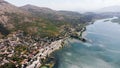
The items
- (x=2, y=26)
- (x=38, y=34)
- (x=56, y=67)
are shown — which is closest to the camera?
(x=56, y=67)

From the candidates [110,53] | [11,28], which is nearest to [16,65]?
[110,53]

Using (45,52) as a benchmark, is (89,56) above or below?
below

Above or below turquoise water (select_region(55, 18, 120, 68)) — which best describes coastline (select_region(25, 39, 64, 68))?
above

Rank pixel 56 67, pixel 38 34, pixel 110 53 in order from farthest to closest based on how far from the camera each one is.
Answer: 1. pixel 38 34
2. pixel 110 53
3. pixel 56 67

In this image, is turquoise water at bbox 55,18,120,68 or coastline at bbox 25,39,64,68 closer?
coastline at bbox 25,39,64,68

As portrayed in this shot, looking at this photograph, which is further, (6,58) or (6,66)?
(6,58)

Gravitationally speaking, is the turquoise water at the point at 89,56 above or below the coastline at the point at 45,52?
below

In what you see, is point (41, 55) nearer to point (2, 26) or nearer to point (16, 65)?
point (16, 65)

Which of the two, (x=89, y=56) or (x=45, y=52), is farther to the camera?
(x=45, y=52)

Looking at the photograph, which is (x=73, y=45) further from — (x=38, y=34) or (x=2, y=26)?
(x=2, y=26)

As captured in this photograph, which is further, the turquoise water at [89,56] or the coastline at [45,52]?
the turquoise water at [89,56]
